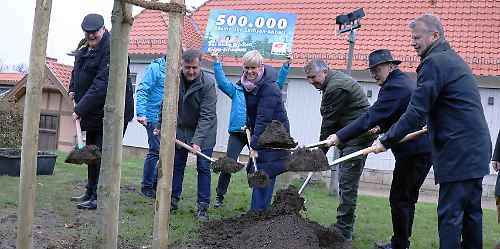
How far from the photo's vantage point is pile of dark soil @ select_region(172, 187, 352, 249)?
16.5 ft

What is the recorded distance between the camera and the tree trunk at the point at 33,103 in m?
3.38

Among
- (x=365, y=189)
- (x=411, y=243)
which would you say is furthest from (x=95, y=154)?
(x=365, y=189)

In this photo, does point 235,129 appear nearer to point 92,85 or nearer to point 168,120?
point 92,85

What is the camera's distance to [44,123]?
24344mm

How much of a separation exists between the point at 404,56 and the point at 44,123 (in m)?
15.8

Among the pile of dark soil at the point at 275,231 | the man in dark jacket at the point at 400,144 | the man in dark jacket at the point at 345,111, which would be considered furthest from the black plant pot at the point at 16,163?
the man in dark jacket at the point at 400,144

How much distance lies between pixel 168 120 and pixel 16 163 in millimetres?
6164

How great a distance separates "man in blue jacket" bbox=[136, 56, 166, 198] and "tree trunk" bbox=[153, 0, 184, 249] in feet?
13.3

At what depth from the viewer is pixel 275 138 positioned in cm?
565

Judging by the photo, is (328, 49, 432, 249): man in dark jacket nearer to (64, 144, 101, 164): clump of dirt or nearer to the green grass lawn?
the green grass lawn

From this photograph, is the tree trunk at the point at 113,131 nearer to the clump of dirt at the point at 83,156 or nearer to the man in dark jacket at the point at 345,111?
the clump of dirt at the point at 83,156

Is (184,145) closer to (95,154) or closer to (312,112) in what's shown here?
(95,154)

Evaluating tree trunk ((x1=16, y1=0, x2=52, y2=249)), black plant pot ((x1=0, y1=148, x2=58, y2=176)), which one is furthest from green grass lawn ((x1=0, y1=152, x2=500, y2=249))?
tree trunk ((x1=16, y1=0, x2=52, y2=249))

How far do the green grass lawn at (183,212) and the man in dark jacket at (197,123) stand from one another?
35 cm
